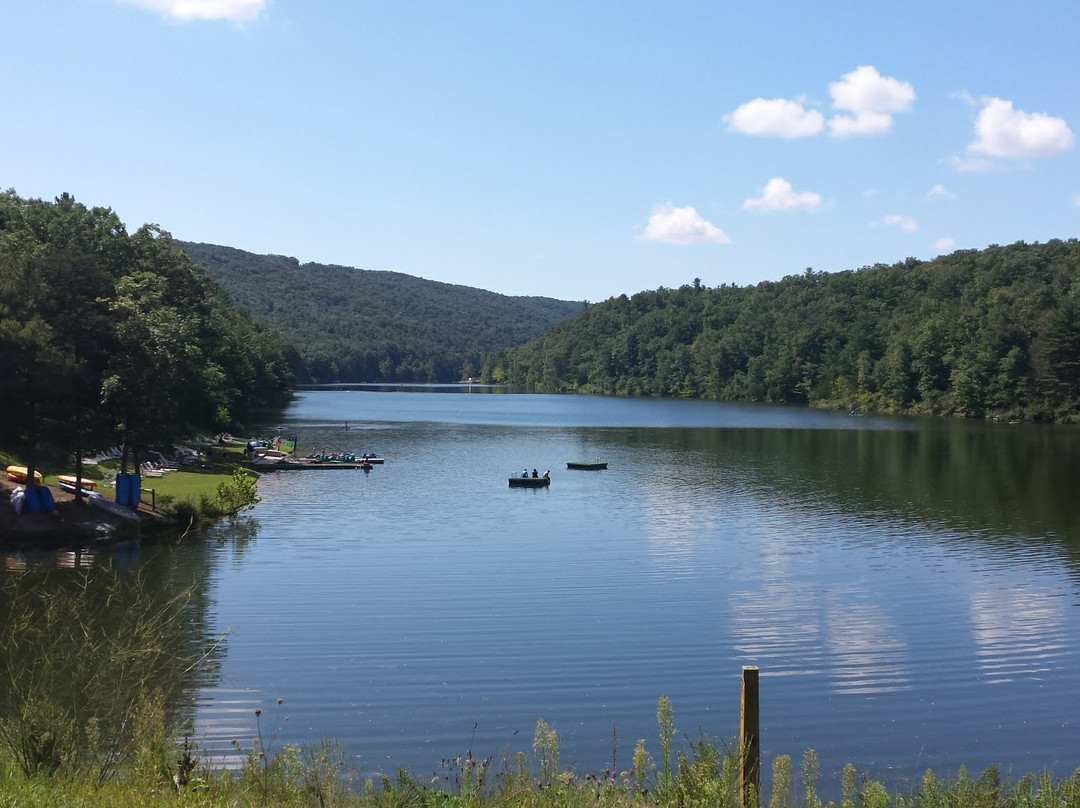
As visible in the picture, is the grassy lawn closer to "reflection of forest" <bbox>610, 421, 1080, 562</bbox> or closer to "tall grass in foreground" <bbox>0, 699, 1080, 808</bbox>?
"reflection of forest" <bbox>610, 421, 1080, 562</bbox>

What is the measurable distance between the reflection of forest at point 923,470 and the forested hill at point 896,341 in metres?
13.3

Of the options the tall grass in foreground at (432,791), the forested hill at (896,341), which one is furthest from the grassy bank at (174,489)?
the forested hill at (896,341)

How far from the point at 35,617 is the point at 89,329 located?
14791 millimetres

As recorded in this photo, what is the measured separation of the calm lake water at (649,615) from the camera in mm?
15461

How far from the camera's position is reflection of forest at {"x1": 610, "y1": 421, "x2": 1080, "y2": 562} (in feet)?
128

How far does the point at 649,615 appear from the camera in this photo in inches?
901

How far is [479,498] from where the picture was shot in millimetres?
45594

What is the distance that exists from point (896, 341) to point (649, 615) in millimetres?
108978

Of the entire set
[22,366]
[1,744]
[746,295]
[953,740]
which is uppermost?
[746,295]

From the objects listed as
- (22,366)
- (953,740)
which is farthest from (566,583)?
(22,366)

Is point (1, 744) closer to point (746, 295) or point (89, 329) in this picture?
point (89, 329)

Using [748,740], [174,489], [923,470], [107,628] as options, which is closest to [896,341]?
[923,470]

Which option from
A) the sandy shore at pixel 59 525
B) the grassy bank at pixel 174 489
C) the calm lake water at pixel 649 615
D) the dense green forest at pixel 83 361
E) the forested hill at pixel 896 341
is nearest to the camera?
the calm lake water at pixel 649 615

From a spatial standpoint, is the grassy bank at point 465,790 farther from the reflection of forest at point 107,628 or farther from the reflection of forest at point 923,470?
the reflection of forest at point 923,470
